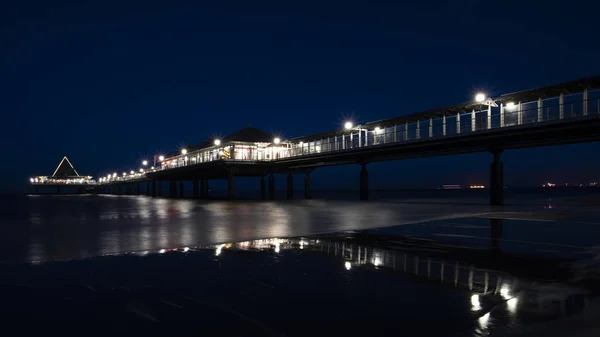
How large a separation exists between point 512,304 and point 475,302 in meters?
0.47

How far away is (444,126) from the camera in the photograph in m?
34.4

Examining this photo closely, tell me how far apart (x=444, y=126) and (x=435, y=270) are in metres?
29.0

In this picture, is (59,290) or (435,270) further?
(435,270)

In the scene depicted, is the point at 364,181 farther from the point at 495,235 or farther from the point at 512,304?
the point at 512,304

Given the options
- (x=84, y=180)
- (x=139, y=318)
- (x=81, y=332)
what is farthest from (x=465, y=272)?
(x=84, y=180)

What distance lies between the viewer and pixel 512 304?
17.9ft

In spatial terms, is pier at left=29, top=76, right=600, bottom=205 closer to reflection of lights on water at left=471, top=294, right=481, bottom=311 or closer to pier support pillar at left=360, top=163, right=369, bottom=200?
pier support pillar at left=360, top=163, right=369, bottom=200

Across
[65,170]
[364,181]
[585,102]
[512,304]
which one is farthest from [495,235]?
[65,170]

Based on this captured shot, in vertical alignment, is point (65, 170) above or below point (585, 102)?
below

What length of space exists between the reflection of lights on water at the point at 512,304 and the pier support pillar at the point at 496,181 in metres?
30.5

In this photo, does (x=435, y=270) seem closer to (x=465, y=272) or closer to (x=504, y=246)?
(x=465, y=272)

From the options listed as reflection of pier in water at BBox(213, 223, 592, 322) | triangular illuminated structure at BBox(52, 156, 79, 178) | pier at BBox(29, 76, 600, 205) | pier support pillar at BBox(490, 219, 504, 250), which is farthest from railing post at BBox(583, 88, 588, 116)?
triangular illuminated structure at BBox(52, 156, 79, 178)

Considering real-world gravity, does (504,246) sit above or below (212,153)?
below

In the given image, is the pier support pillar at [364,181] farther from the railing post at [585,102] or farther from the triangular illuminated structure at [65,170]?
the triangular illuminated structure at [65,170]
